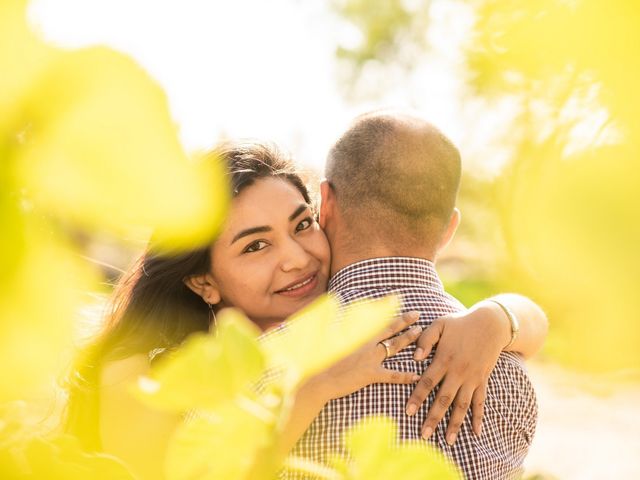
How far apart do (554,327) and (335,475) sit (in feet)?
43.2

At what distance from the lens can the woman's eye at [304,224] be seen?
2.53 metres

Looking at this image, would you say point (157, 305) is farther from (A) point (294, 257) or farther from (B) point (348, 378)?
(B) point (348, 378)

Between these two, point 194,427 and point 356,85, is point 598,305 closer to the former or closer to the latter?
point 356,85

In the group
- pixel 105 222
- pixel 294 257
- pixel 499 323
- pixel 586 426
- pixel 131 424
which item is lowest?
pixel 586 426

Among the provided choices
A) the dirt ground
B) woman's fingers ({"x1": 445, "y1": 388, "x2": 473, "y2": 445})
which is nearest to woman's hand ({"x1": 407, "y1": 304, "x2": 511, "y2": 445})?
woman's fingers ({"x1": 445, "y1": 388, "x2": 473, "y2": 445})

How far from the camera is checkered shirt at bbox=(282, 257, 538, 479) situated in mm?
1731

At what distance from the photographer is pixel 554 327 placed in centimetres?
1261

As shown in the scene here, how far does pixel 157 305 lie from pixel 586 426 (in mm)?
6375

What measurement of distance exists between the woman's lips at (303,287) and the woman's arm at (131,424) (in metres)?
0.60

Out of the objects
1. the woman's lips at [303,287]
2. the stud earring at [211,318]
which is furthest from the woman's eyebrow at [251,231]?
the stud earring at [211,318]

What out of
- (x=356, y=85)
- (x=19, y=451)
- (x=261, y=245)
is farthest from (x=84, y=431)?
(x=356, y=85)

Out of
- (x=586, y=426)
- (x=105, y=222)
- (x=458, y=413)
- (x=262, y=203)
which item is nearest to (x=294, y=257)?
(x=262, y=203)

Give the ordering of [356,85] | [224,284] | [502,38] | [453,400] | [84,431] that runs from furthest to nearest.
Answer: [356,85] → [224,284] → [84,431] → [453,400] → [502,38]

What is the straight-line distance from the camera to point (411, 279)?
199 centimetres
